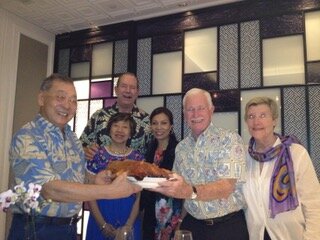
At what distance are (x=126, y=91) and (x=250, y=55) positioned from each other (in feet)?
4.41

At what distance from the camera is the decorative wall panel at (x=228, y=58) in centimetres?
335

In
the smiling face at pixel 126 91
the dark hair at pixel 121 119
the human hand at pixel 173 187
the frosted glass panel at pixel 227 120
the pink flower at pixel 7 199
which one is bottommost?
the pink flower at pixel 7 199

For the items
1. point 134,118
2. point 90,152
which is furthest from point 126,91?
point 90,152

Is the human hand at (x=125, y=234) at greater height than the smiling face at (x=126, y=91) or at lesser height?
lesser

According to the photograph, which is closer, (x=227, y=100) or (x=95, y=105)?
(x=227, y=100)

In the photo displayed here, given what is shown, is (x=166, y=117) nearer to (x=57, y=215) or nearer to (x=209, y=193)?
(x=209, y=193)

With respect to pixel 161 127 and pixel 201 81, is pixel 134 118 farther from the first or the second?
pixel 201 81

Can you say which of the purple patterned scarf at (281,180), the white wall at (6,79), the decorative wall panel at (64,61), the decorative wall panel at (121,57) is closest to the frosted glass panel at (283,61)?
the purple patterned scarf at (281,180)

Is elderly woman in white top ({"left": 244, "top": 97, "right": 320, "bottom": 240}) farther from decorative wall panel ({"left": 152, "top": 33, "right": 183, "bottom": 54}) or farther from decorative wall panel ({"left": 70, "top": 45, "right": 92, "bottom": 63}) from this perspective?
decorative wall panel ({"left": 70, "top": 45, "right": 92, "bottom": 63})

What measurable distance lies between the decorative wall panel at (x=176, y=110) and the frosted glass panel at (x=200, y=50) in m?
0.34

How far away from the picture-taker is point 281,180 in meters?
1.96

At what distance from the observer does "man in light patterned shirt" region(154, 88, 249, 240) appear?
1.78 meters

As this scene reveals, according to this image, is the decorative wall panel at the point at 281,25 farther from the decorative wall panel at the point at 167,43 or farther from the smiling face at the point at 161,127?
the smiling face at the point at 161,127

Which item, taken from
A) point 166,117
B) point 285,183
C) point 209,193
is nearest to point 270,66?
point 166,117
